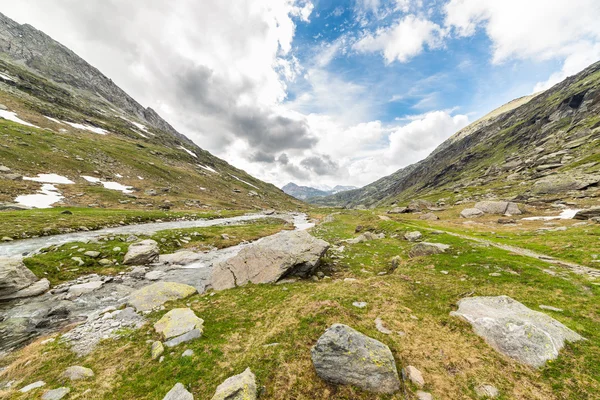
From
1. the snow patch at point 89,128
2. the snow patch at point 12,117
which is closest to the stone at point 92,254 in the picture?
the snow patch at point 12,117

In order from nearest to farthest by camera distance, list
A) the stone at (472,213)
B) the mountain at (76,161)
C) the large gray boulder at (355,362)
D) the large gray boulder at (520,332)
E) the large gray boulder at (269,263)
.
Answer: the large gray boulder at (355,362) → the large gray boulder at (520,332) → the large gray boulder at (269,263) → the mountain at (76,161) → the stone at (472,213)

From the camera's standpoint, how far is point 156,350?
1241 centimetres

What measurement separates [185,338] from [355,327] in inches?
385

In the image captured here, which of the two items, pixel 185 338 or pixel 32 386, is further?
pixel 185 338

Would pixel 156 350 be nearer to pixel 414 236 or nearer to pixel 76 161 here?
pixel 414 236

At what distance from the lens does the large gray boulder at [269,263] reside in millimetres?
22938

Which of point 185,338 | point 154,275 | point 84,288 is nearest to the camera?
point 185,338

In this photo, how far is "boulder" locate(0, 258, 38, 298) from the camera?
1828cm

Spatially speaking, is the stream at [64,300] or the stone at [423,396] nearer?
the stone at [423,396]

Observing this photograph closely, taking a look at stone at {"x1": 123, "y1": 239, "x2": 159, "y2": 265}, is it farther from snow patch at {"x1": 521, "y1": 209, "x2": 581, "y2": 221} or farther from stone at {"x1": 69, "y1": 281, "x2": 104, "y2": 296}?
snow patch at {"x1": 521, "y1": 209, "x2": 581, "y2": 221}

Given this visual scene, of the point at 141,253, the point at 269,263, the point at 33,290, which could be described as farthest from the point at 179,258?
the point at 269,263

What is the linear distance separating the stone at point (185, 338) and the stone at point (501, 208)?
255 ft

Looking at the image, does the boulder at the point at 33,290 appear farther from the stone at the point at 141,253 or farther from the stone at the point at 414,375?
the stone at the point at 414,375

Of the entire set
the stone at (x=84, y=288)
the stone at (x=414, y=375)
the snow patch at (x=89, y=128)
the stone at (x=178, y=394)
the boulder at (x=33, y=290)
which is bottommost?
the stone at (x=414, y=375)
